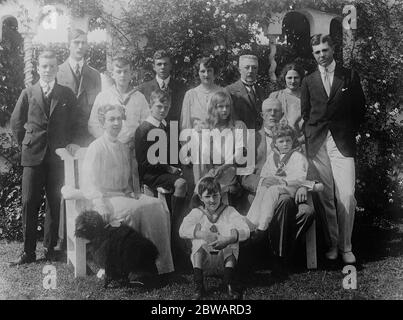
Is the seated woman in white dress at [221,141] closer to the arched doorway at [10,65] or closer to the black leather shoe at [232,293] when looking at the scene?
the black leather shoe at [232,293]

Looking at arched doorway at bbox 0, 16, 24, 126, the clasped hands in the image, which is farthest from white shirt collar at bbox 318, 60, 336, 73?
arched doorway at bbox 0, 16, 24, 126

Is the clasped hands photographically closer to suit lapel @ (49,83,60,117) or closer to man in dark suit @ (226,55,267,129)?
man in dark suit @ (226,55,267,129)

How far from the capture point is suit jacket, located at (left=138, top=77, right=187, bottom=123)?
446 cm

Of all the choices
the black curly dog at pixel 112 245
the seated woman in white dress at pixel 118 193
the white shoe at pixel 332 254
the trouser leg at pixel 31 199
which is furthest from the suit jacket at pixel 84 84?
the white shoe at pixel 332 254

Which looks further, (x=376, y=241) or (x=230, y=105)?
(x=376, y=241)

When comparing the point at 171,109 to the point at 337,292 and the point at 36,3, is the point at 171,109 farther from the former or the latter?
the point at 337,292

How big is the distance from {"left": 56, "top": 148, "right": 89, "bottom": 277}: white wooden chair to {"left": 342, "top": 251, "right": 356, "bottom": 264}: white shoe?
2145 millimetres

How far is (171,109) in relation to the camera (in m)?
4.46

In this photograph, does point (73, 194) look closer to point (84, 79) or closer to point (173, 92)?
point (84, 79)

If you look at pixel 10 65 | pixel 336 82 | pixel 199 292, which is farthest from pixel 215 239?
pixel 10 65

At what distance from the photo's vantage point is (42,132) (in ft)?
14.5

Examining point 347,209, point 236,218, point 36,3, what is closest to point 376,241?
point 347,209

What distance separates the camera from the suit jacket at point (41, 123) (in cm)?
440
